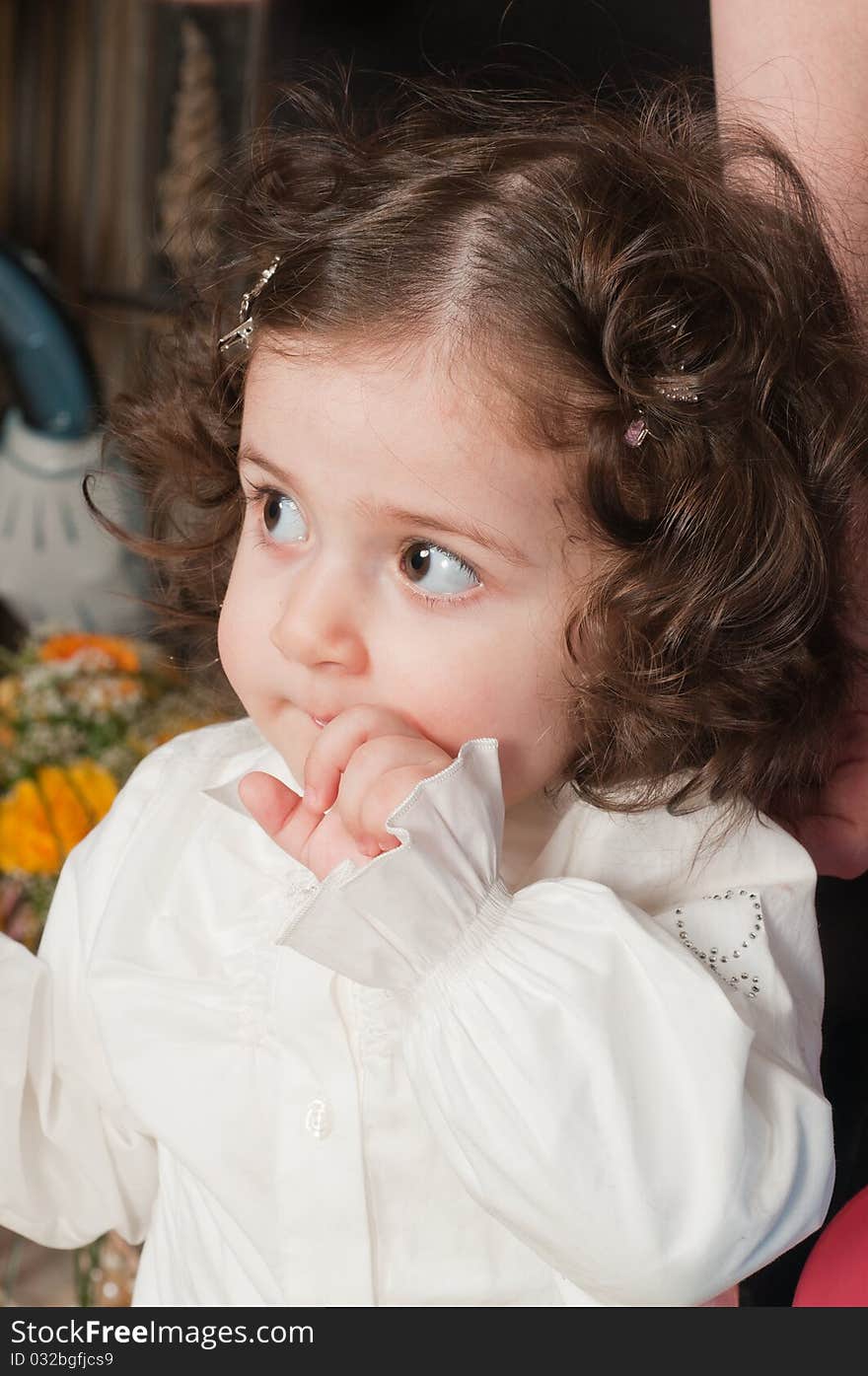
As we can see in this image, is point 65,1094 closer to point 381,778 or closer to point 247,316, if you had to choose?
point 381,778

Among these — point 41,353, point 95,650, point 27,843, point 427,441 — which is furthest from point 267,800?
point 41,353

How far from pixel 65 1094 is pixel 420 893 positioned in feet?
1.31

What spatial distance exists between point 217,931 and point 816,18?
0.79 metres

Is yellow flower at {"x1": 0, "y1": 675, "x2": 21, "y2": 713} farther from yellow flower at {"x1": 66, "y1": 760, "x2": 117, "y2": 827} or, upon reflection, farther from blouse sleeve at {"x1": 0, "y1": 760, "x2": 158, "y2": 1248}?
blouse sleeve at {"x1": 0, "y1": 760, "x2": 158, "y2": 1248}

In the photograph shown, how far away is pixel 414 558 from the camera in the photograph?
837 millimetres

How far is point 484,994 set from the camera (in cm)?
79

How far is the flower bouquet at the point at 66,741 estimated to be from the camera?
1573 mm

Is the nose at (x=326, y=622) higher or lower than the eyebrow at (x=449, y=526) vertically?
lower

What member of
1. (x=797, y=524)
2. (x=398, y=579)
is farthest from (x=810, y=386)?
(x=398, y=579)

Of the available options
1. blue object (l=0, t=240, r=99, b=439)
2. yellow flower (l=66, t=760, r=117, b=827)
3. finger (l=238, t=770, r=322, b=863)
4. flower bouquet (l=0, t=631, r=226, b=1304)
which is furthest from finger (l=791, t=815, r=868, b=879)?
blue object (l=0, t=240, r=99, b=439)

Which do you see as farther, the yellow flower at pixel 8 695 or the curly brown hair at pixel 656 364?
the yellow flower at pixel 8 695

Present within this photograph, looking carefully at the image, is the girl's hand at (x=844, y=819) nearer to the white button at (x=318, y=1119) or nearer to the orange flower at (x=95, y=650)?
the white button at (x=318, y=1119)

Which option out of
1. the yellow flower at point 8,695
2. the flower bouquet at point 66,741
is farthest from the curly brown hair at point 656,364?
the yellow flower at point 8,695

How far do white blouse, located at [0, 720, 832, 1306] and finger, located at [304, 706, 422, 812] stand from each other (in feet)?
0.16
